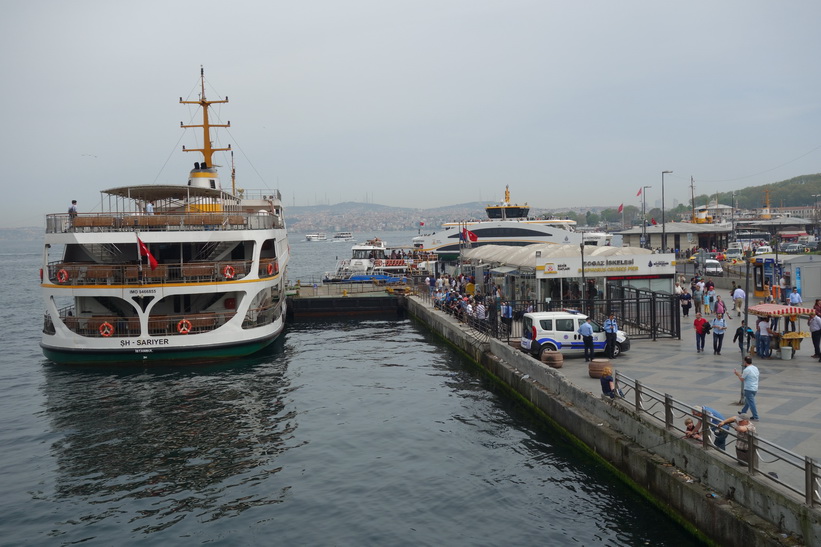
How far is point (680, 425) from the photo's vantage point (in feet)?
41.7

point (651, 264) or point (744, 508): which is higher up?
point (651, 264)

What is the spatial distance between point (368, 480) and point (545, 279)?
1548 centimetres

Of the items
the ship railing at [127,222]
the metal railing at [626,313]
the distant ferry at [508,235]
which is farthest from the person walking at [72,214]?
the distant ferry at [508,235]

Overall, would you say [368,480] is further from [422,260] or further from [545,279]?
[422,260]

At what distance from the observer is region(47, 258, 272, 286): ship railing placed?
83.6 feet

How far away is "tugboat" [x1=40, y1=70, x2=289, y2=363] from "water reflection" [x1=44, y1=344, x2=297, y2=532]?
42.3 inches

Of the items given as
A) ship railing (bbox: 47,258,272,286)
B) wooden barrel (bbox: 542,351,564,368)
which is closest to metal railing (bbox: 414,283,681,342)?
wooden barrel (bbox: 542,351,564,368)

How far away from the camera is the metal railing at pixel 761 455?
895 centimetres

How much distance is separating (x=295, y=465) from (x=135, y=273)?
42.5 ft

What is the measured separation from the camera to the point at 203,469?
51.5 ft

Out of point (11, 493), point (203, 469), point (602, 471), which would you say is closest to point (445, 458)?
point (602, 471)

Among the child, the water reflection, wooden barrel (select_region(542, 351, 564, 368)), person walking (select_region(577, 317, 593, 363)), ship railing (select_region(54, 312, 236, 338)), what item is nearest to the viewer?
the child

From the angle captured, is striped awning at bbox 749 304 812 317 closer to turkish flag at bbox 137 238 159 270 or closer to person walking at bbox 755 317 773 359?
person walking at bbox 755 317 773 359

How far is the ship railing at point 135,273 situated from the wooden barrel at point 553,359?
1303cm
